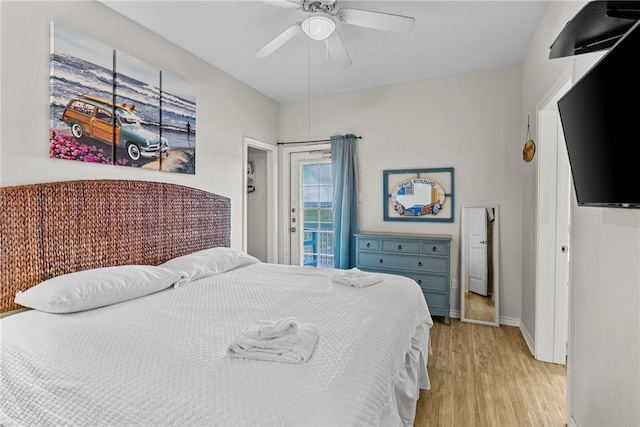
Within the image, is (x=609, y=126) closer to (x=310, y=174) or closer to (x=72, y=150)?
(x=72, y=150)

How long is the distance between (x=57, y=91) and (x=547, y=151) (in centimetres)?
345

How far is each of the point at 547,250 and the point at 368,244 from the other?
170cm

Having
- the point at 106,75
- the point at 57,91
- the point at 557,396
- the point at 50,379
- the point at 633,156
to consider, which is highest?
the point at 106,75

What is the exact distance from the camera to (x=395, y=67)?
340cm

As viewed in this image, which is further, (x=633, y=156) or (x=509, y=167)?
(x=509, y=167)

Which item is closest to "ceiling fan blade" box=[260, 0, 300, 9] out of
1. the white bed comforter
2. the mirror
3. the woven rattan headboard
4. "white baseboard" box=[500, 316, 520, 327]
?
the woven rattan headboard

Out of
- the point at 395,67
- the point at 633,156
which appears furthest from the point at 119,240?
the point at 395,67

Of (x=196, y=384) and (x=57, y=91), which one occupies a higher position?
(x=57, y=91)

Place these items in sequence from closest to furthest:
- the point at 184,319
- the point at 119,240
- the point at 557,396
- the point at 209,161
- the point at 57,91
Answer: the point at 184,319 < the point at 57,91 < the point at 557,396 < the point at 119,240 < the point at 209,161

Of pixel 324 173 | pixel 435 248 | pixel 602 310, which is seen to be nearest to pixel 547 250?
pixel 435 248

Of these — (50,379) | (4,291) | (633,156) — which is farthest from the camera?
(4,291)

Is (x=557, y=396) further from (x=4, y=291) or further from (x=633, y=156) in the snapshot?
(x=4, y=291)

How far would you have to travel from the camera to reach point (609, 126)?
3.59 feet

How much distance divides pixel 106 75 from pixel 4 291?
1479 mm
